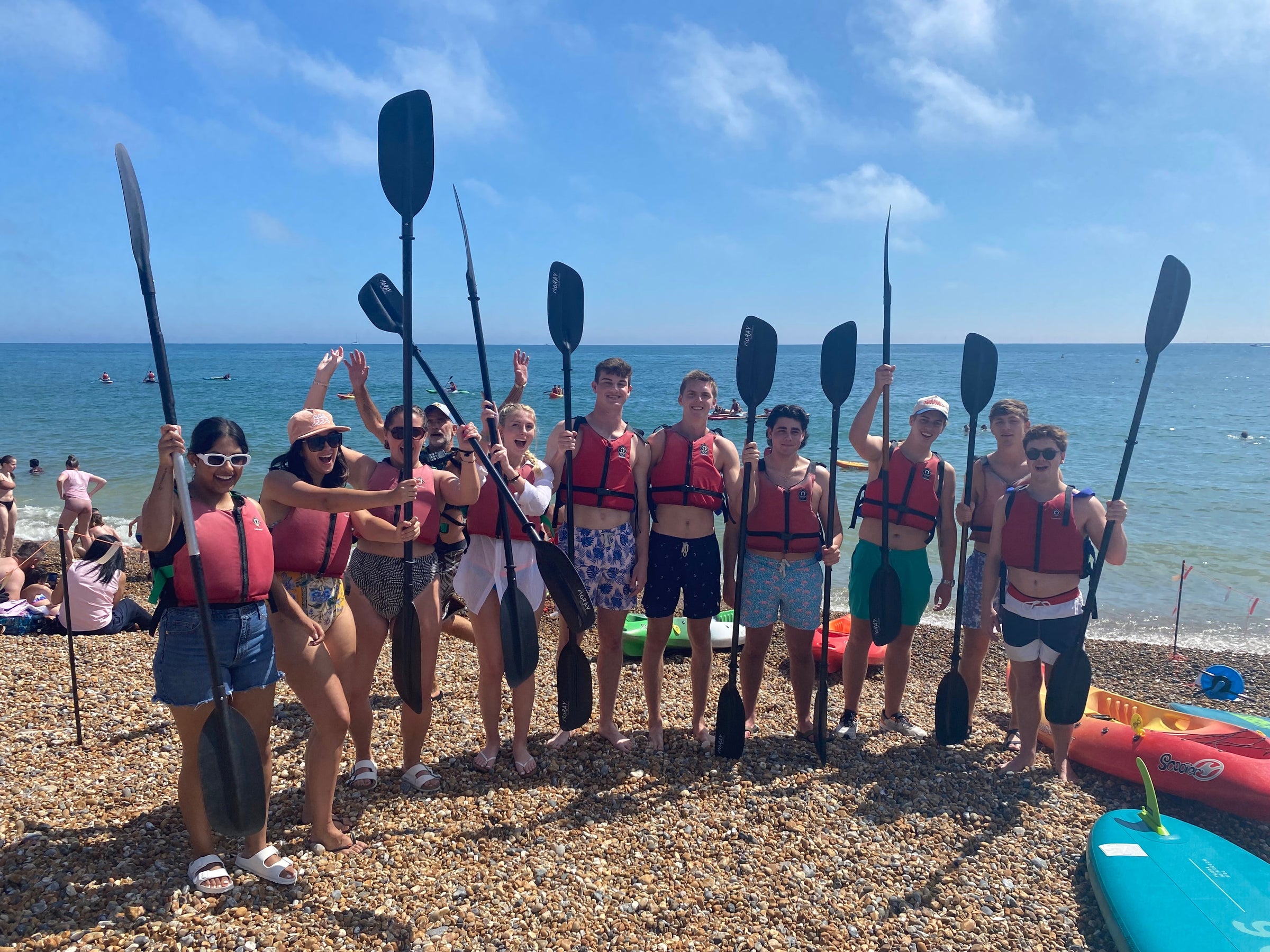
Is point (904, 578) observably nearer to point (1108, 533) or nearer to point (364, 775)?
point (1108, 533)

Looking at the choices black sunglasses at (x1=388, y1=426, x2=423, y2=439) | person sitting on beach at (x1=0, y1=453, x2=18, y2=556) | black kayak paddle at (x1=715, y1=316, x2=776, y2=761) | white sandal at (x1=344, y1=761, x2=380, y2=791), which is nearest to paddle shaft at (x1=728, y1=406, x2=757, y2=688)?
black kayak paddle at (x1=715, y1=316, x2=776, y2=761)

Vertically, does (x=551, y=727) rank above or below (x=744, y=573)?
below

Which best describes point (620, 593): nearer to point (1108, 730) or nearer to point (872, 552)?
point (872, 552)

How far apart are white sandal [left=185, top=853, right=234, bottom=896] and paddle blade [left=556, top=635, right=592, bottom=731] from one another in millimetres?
1534

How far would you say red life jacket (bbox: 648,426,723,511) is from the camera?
3.86m

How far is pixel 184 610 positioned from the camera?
8.24 feet

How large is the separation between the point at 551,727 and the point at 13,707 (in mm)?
2988

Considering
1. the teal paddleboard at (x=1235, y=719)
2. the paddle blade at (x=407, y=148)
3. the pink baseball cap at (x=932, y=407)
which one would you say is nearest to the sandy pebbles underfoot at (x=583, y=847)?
the teal paddleboard at (x=1235, y=719)

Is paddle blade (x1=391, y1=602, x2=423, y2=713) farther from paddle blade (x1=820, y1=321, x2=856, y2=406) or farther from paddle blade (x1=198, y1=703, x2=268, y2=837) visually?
paddle blade (x1=820, y1=321, x2=856, y2=406)

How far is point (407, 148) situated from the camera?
10.5ft

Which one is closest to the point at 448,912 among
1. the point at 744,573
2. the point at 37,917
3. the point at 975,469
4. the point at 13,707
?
the point at 37,917

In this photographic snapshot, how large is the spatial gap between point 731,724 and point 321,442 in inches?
96.3

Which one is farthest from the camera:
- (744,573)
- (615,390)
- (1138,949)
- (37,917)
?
(744,573)

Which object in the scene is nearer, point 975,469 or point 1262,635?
point 975,469
